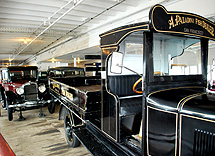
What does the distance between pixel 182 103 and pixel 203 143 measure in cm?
33

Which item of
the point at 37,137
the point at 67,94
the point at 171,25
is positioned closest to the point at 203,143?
the point at 171,25

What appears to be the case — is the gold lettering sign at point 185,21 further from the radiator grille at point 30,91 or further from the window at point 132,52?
the radiator grille at point 30,91

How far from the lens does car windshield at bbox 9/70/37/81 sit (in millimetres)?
6622

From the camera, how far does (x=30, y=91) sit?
5855 millimetres

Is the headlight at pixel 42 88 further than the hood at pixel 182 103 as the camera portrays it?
Yes

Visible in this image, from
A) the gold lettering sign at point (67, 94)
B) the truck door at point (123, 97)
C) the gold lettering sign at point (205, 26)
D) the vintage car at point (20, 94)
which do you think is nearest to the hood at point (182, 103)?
the truck door at point (123, 97)

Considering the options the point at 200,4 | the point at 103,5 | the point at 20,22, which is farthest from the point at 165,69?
the point at 20,22

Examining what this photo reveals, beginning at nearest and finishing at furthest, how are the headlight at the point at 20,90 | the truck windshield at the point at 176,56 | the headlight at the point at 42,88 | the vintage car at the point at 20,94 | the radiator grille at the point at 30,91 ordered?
the truck windshield at the point at 176,56
the vintage car at the point at 20,94
the headlight at the point at 20,90
the radiator grille at the point at 30,91
the headlight at the point at 42,88

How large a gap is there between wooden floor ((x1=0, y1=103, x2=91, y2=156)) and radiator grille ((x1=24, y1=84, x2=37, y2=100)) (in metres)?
0.70

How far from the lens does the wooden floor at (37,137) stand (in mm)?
3352

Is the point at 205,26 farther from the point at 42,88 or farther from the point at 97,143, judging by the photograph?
the point at 42,88

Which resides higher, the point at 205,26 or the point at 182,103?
the point at 205,26

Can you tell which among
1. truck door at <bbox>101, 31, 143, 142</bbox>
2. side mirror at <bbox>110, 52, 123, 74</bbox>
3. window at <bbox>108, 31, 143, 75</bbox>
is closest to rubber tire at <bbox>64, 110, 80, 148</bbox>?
truck door at <bbox>101, 31, 143, 142</bbox>

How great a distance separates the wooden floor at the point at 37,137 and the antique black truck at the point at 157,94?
3.19 ft
